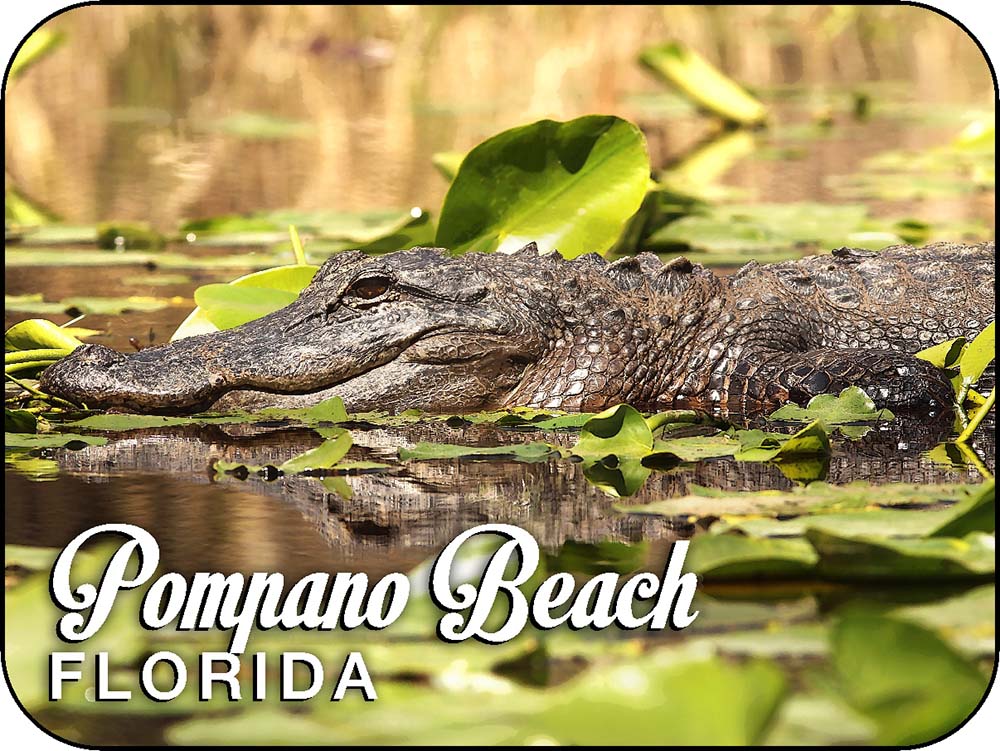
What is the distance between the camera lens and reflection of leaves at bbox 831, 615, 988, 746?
2.74m

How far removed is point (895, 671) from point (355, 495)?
2171 mm

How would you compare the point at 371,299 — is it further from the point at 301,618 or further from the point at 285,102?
the point at 285,102

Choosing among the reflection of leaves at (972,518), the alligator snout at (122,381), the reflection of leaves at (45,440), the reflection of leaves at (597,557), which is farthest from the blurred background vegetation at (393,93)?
the reflection of leaves at (972,518)

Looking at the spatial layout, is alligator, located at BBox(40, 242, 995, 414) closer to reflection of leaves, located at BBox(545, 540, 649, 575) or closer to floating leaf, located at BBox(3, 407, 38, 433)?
floating leaf, located at BBox(3, 407, 38, 433)

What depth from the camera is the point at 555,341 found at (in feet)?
A: 20.9

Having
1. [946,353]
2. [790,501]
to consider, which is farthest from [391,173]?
[790,501]

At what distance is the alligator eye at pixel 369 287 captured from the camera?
242 inches

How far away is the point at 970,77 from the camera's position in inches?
774

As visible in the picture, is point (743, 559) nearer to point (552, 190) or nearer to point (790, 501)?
point (790, 501)

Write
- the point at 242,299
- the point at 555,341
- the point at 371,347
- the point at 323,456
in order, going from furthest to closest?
1. the point at 242,299
2. the point at 555,341
3. the point at 371,347
4. the point at 323,456

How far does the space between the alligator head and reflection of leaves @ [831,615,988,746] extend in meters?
3.52

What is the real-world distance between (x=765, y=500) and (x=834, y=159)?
1017 centimetres

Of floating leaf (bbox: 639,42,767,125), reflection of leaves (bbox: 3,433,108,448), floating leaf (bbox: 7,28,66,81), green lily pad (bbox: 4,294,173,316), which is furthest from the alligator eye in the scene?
floating leaf (bbox: 639,42,767,125)

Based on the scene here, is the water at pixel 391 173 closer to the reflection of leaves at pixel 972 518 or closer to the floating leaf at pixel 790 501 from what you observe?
the floating leaf at pixel 790 501
